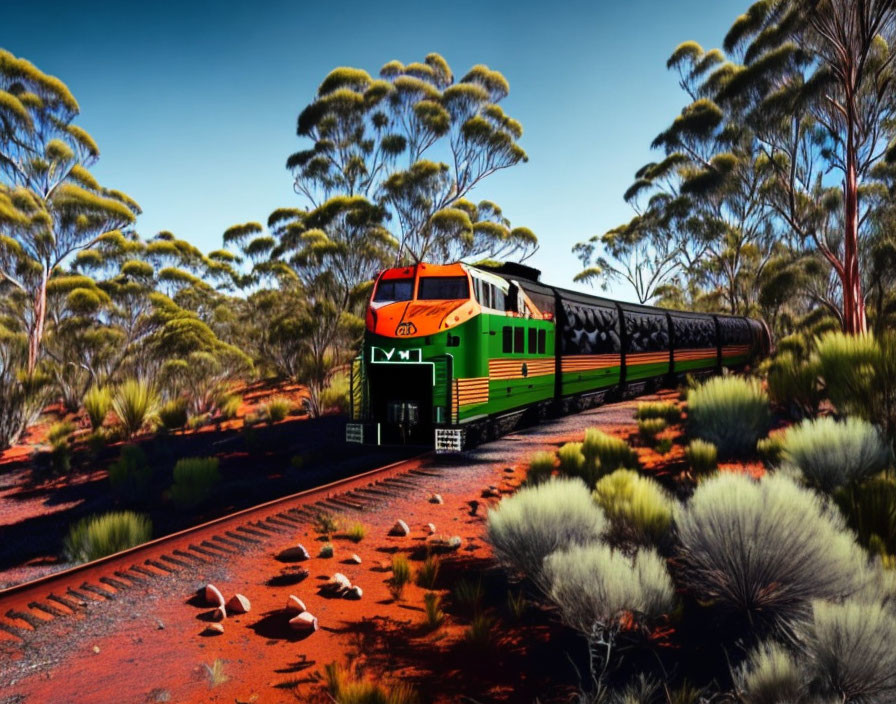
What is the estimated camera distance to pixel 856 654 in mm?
3008

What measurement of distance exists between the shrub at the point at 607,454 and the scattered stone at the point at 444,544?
3122 mm

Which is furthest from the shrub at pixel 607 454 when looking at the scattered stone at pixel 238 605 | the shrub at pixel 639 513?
the scattered stone at pixel 238 605

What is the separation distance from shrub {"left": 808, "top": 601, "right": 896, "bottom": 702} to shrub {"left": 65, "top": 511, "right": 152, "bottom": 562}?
7.49 m

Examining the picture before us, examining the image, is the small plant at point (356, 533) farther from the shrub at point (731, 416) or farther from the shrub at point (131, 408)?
the shrub at point (131, 408)

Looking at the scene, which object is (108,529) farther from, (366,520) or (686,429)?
(686,429)

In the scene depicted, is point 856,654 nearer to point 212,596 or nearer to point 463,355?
point 212,596

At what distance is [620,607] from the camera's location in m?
3.76

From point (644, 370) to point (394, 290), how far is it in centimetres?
1173

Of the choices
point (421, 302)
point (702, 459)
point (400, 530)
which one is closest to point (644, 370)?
point (702, 459)

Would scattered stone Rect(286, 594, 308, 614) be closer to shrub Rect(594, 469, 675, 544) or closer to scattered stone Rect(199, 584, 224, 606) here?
scattered stone Rect(199, 584, 224, 606)

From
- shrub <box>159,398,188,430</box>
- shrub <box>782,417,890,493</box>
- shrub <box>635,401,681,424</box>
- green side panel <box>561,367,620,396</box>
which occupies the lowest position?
shrub <box>159,398,188,430</box>

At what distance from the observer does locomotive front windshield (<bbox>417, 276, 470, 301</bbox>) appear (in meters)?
9.70

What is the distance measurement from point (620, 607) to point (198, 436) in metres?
15.8

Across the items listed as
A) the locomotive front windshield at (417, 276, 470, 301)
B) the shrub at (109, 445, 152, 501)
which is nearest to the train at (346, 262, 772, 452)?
the locomotive front windshield at (417, 276, 470, 301)
